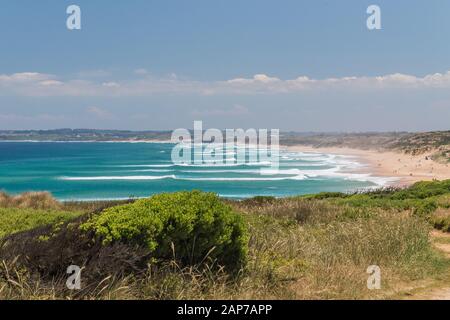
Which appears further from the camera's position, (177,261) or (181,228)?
(177,261)

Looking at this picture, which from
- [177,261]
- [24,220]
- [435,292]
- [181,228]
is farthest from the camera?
[24,220]

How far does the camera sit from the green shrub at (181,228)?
6.22 metres

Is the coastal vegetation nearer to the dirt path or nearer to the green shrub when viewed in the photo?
the green shrub

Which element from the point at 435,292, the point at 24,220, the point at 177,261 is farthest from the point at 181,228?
the point at 24,220

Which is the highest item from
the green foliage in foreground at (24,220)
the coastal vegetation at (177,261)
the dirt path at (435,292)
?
the coastal vegetation at (177,261)

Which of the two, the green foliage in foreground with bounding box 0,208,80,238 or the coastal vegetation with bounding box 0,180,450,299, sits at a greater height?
the coastal vegetation with bounding box 0,180,450,299

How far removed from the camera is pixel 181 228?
657cm

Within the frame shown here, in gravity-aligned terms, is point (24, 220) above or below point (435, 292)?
above

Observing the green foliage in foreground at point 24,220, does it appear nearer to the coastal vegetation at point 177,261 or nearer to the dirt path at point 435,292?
the coastal vegetation at point 177,261

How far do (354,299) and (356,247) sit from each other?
248 cm

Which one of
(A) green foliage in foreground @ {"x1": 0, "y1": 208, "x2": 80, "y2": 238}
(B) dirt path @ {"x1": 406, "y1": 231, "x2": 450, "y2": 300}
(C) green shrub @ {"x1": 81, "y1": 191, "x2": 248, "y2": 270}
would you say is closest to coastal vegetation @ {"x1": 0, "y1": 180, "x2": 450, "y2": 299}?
(C) green shrub @ {"x1": 81, "y1": 191, "x2": 248, "y2": 270}

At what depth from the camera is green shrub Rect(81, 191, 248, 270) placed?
6220mm

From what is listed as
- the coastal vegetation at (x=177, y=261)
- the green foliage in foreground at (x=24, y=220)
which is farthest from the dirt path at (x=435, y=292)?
the green foliage in foreground at (x=24, y=220)

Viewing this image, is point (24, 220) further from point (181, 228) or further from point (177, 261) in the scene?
point (181, 228)
